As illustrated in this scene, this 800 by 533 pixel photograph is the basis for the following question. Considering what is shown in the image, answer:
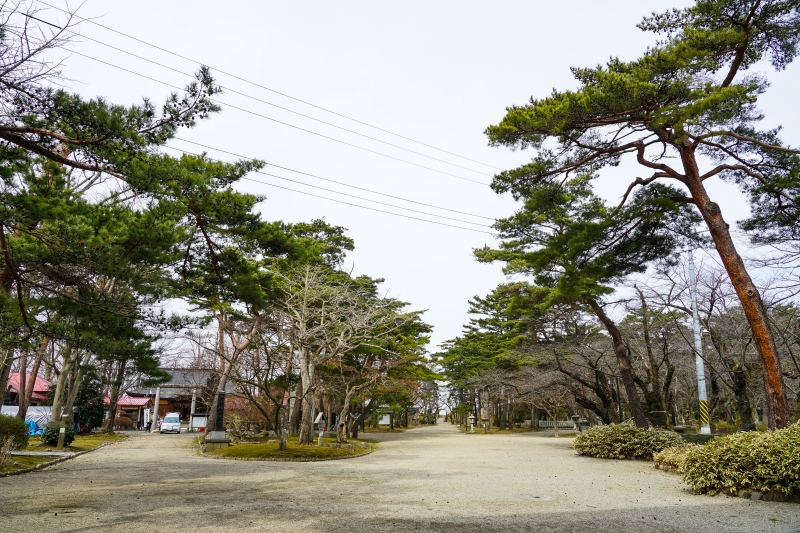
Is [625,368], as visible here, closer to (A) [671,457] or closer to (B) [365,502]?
(A) [671,457]

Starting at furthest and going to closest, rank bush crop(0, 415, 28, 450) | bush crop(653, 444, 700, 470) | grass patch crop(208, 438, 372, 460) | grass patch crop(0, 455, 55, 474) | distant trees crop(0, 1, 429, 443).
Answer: grass patch crop(208, 438, 372, 460)
bush crop(0, 415, 28, 450)
bush crop(653, 444, 700, 470)
grass patch crop(0, 455, 55, 474)
distant trees crop(0, 1, 429, 443)

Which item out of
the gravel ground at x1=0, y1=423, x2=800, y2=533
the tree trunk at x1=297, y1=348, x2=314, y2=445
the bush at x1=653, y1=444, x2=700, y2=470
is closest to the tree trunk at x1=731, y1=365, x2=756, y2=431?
the bush at x1=653, y1=444, x2=700, y2=470

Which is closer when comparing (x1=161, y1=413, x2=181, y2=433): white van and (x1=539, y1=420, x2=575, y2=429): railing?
(x1=161, y1=413, x2=181, y2=433): white van

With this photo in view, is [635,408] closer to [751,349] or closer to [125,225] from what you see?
[751,349]

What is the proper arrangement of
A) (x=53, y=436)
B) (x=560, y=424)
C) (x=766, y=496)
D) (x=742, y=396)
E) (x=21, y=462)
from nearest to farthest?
(x=766, y=496) < (x=21, y=462) < (x=742, y=396) < (x=53, y=436) < (x=560, y=424)

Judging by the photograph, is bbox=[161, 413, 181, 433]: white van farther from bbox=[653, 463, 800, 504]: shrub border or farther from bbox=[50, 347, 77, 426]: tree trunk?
bbox=[653, 463, 800, 504]: shrub border

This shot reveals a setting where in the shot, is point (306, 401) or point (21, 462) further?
point (306, 401)

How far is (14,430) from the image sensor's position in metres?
10.9

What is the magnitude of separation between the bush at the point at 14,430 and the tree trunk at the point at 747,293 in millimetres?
15387

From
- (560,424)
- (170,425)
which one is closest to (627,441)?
(170,425)

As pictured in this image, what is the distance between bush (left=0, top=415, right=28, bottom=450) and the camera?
1059cm

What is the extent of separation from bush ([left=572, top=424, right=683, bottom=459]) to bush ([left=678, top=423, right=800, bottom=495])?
5967 millimetres

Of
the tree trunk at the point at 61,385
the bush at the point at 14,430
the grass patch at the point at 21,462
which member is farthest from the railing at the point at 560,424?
the bush at the point at 14,430

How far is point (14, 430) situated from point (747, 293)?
15773 mm
